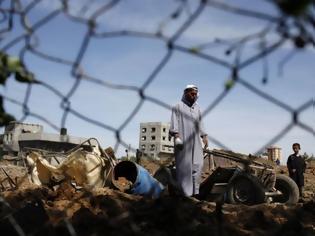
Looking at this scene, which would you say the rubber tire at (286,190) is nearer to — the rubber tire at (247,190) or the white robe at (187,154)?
the rubber tire at (247,190)

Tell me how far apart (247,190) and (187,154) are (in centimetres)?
184

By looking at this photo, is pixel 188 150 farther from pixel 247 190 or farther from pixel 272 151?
pixel 272 151

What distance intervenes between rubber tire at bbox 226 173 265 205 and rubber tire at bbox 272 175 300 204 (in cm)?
77

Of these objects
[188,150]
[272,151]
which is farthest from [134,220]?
[272,151]

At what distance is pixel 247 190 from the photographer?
25.2ft

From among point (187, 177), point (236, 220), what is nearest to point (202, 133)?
point (187, 177)

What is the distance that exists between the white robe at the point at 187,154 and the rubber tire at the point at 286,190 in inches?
87.3

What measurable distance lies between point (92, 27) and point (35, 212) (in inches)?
45.9

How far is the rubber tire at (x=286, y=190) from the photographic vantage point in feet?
27.5

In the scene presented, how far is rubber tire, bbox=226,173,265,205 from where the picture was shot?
757 centimetres

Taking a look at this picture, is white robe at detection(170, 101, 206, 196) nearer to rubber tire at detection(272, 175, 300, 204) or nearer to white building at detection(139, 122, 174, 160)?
white building at detection(139, 122, 174, 160)

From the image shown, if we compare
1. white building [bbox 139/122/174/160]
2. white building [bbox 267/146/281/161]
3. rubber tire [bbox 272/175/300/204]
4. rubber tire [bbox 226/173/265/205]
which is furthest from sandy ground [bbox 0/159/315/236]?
rubber tire [bbox 272/175/300/204]

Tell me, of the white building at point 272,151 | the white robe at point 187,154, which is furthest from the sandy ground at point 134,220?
the white robe at point 187,154

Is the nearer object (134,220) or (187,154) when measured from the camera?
(134,220)
